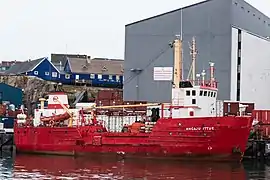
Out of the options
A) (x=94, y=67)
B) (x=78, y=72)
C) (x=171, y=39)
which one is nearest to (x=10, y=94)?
(x=78, y=72)

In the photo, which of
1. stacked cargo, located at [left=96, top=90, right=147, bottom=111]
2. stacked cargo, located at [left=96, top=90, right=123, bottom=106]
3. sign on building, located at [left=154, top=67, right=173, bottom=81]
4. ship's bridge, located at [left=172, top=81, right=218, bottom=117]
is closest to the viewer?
ship's bridge, located at [left=172, top=81, right=218, bottom=117]

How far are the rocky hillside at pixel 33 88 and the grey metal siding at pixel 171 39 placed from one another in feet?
76.5

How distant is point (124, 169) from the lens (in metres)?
32.2

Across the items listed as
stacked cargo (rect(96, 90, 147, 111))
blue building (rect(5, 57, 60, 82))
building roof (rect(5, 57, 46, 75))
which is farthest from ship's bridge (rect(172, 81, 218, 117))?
building roof (rect(5, 57, 46, 75))

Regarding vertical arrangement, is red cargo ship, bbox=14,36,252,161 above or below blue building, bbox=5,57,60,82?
below

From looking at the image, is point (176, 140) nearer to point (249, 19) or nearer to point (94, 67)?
point (249, 19)

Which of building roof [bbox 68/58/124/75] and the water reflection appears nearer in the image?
the water reflection

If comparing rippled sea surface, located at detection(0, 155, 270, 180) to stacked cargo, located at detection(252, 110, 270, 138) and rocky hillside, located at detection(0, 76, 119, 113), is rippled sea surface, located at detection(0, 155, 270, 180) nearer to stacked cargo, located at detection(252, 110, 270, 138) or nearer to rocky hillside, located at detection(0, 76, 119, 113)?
stacked cargo, located at detection(252, 110, 270, 138)

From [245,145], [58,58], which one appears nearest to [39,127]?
[245,145]

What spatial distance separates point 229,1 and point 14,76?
1673 inches

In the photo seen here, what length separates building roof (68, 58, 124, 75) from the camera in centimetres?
8694

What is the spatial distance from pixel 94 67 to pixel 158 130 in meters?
52.6

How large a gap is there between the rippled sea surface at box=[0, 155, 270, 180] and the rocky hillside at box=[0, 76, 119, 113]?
37.1 m

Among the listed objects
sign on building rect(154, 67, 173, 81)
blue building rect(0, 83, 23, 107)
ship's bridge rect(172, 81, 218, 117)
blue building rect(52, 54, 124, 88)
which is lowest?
ship's bridge rect(172, 81, 218, 117)
